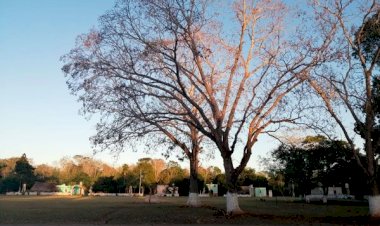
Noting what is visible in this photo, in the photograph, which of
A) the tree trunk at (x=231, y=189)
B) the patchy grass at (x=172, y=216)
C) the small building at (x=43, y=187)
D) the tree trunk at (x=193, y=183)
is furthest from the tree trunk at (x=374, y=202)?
the small building at (x=43, y=187)

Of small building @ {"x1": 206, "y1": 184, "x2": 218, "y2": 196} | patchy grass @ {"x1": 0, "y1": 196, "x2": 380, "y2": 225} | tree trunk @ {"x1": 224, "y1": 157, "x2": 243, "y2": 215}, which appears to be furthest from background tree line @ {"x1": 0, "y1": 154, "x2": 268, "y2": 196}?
tree trunk @ {"x1": 224, "y1": 157, "x2": 243, "y2": 215}

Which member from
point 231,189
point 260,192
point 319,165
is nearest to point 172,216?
point 231,189

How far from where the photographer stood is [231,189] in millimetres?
21016

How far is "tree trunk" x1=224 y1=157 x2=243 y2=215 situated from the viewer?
816 inches

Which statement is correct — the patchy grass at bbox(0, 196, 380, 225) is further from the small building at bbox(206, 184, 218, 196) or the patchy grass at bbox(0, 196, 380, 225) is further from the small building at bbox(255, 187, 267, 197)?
the small building at bbox(206, 184, 218, 196)

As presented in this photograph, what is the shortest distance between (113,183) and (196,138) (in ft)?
205

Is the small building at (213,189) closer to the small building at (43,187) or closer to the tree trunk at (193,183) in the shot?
the small building at (43,187)

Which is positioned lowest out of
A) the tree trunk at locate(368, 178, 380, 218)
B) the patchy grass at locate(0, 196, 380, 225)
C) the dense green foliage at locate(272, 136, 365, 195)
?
the patchy grass at locate(0, 196, 380, 225)

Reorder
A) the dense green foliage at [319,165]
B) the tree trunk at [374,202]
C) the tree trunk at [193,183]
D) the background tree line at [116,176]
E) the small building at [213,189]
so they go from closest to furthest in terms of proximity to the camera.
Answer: the tree trunk at [374,202], the tree trunk at [193,183], the dense green foliage at [319,165], the small building at [213,189], the background tree line at [116,176]

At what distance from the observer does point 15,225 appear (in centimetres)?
1502

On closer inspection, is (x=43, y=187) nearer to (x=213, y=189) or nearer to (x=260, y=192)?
(x=213, y=189)

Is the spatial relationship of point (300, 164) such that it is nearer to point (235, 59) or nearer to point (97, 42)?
point (235, 59)

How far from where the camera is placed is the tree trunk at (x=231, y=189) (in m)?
20.7

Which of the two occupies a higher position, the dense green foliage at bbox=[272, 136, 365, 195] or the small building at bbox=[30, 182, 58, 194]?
the dense green foliage at bbox=[272, 136, 365, 195]
